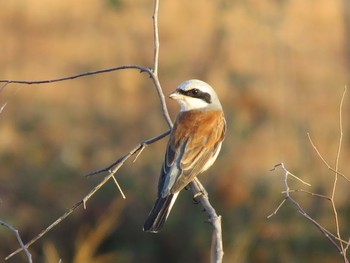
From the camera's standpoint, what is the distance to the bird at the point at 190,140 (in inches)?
174

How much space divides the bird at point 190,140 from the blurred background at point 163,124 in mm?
770

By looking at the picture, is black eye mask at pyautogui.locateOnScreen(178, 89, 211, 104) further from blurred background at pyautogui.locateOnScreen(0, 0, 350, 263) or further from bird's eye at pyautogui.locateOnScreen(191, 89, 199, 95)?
blurred background at pyautogui.locateOnScreen(0, 0, 350, 263)

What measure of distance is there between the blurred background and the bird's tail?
94 centimetres

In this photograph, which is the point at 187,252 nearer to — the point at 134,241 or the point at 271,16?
the point at 134,241

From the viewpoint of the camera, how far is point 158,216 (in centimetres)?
406

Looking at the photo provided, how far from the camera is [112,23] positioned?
13.7 metres

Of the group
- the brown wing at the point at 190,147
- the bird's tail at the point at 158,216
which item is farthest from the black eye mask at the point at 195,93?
the bird's tail at the point at 158,216

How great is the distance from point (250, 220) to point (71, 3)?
40.5ft

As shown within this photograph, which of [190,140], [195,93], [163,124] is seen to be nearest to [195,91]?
[195,93]

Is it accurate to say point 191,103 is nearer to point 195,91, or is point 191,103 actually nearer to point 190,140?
point 195,91

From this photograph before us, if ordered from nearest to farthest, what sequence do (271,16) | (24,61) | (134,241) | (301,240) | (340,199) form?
(301,240) → (134,241) → (340,199) → (271,16) → (24,61)

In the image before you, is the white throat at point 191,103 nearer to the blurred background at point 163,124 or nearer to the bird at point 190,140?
the bird at point 190,140

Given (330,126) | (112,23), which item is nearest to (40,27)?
(112,23)

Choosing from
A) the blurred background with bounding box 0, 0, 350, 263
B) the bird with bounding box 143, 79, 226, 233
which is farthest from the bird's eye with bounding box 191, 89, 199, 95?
the blurred background with bounding box 0, 0, 350, 263
